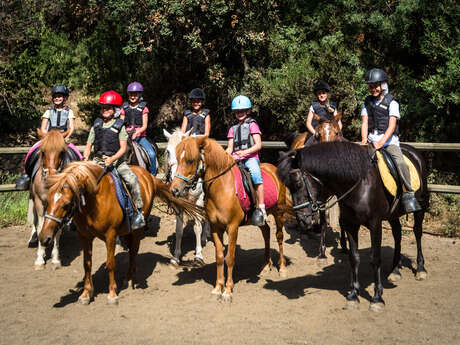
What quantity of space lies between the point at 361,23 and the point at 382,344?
9559 millimetres

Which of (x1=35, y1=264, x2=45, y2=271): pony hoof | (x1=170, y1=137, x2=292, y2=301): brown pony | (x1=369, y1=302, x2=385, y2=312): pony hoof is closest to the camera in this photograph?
(x1=369, y1=302, x2=385, y2=312): pony hoof

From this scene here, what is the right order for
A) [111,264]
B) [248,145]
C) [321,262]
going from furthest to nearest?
[321,262] → [248,145] → [111,264]

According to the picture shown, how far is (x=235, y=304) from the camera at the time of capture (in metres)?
5.61

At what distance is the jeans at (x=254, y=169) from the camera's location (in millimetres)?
6137

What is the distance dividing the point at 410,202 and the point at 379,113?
4.21 feet

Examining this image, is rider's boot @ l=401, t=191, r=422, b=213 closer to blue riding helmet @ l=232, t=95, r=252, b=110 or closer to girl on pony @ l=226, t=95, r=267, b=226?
girl on pony @ l=226, t=95, r=267, b=226

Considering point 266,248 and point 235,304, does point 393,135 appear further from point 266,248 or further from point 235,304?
point 235,304

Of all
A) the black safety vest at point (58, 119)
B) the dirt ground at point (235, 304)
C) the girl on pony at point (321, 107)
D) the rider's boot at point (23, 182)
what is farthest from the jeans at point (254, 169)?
the rider's boot at point (23, 182)

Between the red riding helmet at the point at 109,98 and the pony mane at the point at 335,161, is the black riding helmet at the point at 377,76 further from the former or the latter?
the red riding helmet at the point at 109,98

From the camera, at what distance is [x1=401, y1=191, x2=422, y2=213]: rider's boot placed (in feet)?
18.7

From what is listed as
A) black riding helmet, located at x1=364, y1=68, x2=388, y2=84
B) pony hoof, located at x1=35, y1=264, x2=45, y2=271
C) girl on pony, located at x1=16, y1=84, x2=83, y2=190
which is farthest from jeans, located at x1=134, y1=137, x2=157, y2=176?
black riding helmet, located at x1=364, y1=68, x2=388, y2=84

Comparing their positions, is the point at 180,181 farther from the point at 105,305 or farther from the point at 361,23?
the point at 361,23

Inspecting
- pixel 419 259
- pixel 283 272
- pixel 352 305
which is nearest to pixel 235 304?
pixel 283 272

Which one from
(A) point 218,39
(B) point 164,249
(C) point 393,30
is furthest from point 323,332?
(A) point 218,39
